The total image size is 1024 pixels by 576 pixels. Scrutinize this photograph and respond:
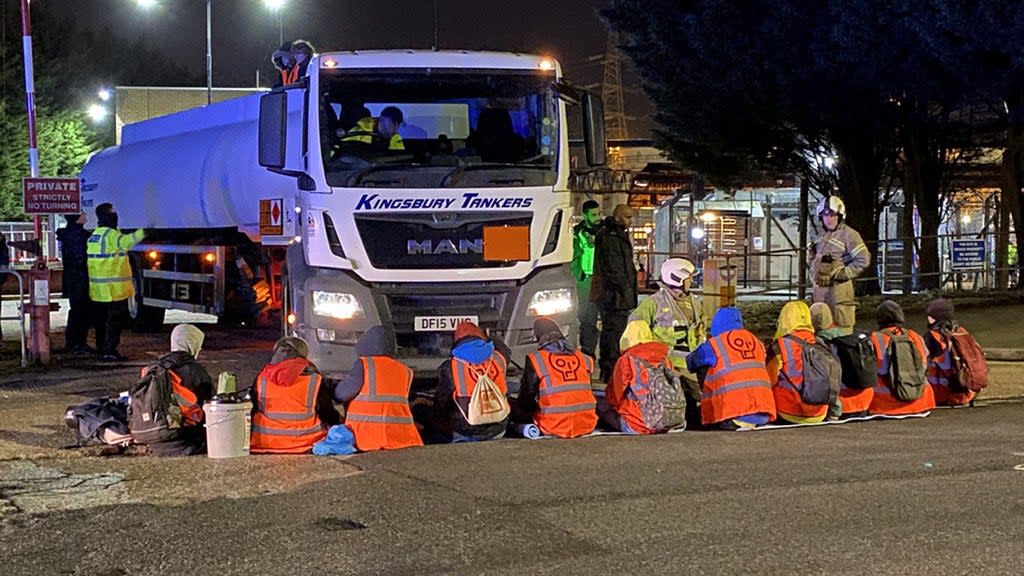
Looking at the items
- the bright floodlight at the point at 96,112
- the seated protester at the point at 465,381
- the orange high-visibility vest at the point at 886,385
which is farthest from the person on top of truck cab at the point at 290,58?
the bright floodlight at the point at 96,112

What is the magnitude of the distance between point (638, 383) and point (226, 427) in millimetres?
3143

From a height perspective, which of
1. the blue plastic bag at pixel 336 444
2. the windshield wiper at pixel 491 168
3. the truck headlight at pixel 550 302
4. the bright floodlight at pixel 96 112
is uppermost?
the bright floodlight at pixel 96 112

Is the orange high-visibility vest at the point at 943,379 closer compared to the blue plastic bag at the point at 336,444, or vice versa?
the blue plastic bag at the point at 336,444

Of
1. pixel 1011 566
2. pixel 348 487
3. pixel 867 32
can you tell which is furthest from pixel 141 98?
pixel 1011 566

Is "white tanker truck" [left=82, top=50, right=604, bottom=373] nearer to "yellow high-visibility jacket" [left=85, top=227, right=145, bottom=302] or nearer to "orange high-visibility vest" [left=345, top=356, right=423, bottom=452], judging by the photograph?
"orange high-visibility vest" [left=345, top=356, right=423, bottom=452]

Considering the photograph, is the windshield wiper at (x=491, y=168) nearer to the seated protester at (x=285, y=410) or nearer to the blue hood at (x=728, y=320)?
the blue hood at (x=728, y=320)

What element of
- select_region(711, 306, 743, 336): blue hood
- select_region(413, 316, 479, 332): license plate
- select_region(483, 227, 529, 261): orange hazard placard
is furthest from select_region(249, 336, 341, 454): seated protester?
select_region(711, 306, 743, 336): blue hood

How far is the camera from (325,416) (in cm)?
910

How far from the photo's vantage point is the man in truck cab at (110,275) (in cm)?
1419

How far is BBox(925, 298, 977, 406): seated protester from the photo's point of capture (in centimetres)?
1094

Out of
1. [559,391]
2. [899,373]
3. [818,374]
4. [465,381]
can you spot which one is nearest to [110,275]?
[465,381]

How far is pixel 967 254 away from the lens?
837 inches

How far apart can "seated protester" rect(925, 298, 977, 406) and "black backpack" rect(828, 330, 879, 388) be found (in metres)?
1.14

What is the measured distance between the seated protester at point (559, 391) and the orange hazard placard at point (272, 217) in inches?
162
